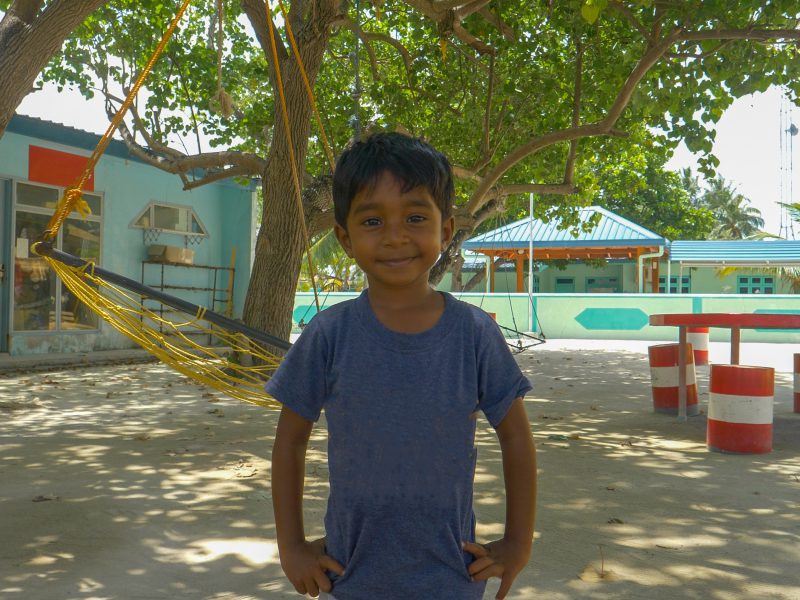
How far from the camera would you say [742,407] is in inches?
168

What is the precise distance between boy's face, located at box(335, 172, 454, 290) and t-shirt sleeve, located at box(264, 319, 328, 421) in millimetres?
132

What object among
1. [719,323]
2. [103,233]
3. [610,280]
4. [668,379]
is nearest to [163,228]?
[103,233]

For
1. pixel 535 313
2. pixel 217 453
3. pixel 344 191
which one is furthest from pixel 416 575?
pixel 535 313

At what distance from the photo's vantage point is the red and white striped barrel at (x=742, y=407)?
4227 millimetres

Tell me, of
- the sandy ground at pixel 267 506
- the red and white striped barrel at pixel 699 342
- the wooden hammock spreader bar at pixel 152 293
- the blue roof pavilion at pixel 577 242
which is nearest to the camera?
the sandy ground at pixel 267 506

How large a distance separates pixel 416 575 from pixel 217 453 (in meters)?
3.32

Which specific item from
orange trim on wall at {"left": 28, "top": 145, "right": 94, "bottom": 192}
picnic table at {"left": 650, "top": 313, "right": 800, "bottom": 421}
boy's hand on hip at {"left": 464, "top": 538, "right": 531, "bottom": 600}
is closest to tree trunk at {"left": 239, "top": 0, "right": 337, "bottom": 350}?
picnic table at {"left": 650, "top": 313, "right": 800, "bottom": 421}

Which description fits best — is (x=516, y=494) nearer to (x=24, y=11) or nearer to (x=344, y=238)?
(x=344, y=238)

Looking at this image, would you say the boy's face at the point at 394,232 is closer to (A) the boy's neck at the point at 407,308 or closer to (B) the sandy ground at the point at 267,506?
(A) the boy's neck at the point at 407,308

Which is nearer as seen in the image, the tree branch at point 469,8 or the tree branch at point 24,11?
the tree branch at point 24,11

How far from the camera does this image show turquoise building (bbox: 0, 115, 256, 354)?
9.17 meters

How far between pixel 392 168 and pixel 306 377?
1.11ft

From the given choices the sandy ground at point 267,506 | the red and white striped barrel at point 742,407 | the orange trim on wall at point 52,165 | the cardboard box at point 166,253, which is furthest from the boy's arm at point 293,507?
the cardboard box at point 166,253

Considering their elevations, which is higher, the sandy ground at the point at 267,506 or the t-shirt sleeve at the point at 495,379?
the t-shirt sleeve at the point at 495,379
